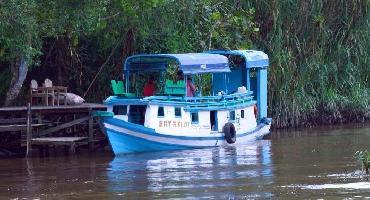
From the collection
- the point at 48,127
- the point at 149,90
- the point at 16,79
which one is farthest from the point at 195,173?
the point at 16,79

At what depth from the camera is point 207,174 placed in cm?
1897

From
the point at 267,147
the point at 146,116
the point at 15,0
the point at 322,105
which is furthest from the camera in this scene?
the point at 322,105

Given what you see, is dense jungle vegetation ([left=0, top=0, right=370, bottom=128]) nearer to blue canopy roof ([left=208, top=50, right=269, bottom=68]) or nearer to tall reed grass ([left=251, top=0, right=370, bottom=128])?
tall reed grass ([left=251, top=0, right=370, bottom=128])

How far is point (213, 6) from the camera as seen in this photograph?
28188 millimetres

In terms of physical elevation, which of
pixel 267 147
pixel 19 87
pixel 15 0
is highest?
pixel 15 0

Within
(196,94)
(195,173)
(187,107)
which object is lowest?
(195,173)

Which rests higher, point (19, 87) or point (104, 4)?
point (104, 4)

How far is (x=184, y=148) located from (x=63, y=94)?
3.43 meters

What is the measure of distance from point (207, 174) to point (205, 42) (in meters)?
9.60

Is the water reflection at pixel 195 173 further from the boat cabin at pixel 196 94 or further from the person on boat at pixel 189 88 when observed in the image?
the person on boat at pixel 189 88

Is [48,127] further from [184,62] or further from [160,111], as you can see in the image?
[184,62]

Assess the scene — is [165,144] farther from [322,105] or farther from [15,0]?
[322,105]

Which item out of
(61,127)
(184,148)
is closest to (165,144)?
(184,148)

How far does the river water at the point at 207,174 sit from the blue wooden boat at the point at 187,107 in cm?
42
